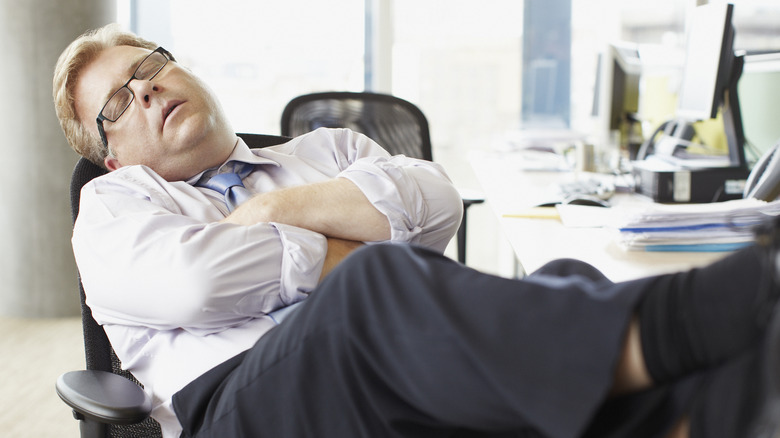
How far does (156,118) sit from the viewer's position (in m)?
1.52

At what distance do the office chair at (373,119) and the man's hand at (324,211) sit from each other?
899 millimetres

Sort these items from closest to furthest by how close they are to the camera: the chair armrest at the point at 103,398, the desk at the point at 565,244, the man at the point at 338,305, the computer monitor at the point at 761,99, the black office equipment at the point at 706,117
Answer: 1. the man at the point at 338,305
2. the chair armrest at the point at 103,398
3. the desk at the point at 565,244
4. the black office equipment at the point at 706,117
5. the computer monitor at the point at 761,99

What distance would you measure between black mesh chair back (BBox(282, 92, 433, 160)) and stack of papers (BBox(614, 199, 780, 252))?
1027 millimetres

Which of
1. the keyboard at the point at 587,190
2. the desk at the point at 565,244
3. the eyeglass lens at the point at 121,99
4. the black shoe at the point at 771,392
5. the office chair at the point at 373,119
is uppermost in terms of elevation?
the eyeglass lens at the point at 121,99

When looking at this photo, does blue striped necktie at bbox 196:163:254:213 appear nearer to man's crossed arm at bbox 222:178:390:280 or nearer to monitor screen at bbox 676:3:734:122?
man's crossed arm at bbox 222:178:390:280

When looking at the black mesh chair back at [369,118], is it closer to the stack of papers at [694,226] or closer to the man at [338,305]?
the man at [338,305]

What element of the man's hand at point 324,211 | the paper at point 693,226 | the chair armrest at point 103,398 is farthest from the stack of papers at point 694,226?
the chair armrest at point 103,398

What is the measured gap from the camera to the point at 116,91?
1.52m

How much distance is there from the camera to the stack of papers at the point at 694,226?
4.10ft

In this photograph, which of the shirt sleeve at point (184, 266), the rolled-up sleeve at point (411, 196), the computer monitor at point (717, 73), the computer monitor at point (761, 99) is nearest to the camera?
the shirt sleeve at point (184, 266)

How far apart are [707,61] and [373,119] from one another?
115 cm

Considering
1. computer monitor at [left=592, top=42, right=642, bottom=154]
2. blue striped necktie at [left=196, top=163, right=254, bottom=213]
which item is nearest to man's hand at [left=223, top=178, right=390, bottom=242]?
blue striped necktie at [left=196, top=163, right=254, bottom=213]

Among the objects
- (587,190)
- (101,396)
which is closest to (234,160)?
(101,396)

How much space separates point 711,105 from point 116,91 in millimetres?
1823
